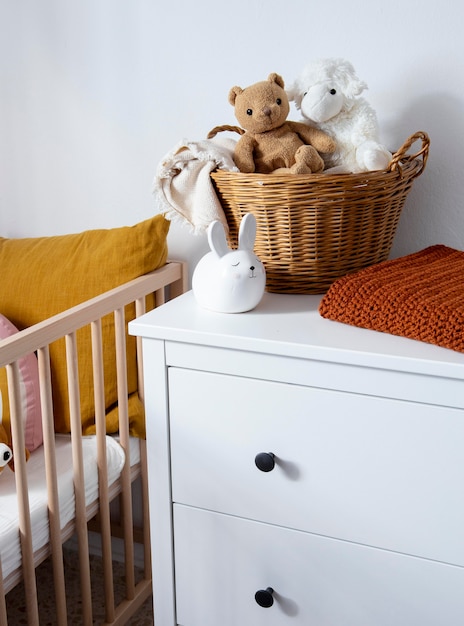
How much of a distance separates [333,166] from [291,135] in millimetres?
90

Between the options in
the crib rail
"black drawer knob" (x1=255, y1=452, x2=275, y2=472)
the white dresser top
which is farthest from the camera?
the crib rail

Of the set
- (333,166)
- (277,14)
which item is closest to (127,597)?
(333,166)

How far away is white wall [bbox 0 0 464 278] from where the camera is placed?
51.3 inches

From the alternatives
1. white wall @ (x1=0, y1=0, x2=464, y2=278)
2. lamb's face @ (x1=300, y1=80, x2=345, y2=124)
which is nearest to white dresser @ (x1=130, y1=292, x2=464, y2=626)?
lamb's face @ (x1=300, y1=80, x2=345, y2=124)

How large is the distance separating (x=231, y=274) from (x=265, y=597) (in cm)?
51

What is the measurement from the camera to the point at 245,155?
1150mm

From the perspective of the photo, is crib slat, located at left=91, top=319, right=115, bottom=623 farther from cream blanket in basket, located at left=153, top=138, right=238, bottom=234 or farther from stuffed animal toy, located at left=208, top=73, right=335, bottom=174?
stuffed animal toy, located at left=208, top=73, right=335, bottom=174

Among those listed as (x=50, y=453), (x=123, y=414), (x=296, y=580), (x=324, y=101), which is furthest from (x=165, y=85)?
(x=296, y=580)

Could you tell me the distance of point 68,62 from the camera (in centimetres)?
158

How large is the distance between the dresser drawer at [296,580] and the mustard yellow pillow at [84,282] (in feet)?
1.24

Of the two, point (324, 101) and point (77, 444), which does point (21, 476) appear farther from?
point (324, 101)

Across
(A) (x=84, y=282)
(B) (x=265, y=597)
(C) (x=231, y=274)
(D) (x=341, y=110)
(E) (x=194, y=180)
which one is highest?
(D) (x=341, y=110)

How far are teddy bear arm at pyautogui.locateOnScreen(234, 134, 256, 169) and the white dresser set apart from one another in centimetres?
22

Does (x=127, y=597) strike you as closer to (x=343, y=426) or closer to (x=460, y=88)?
(x=343, y=426)
